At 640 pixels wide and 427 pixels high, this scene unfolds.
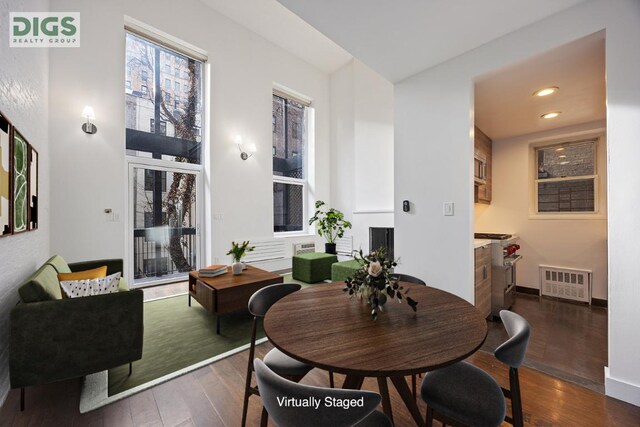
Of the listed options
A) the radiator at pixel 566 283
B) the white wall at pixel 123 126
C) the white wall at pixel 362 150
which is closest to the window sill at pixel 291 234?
the white wall at pixel 123 126

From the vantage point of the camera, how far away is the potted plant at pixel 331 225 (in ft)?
18.1

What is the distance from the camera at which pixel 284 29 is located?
4.95 m

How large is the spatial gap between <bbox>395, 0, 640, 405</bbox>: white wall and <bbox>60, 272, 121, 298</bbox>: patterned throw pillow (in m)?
2.61

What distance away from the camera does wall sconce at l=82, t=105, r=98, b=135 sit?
3270 millimetres

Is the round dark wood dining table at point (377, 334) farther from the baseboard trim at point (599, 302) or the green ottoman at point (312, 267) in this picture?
the baseboard trim at point (599, 302)

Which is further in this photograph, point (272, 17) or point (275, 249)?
point (275, 249)

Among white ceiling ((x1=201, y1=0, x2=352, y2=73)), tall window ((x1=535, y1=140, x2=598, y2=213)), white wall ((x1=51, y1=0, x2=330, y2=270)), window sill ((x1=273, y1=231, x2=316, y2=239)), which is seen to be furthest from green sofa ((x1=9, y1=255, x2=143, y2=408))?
tall window ((x1=535, y1=140, x2=598, y2=213))

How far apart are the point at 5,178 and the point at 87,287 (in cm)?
88

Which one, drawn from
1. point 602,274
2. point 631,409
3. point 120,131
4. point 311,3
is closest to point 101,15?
point 120,131

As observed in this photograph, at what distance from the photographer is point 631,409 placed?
5.13 feet

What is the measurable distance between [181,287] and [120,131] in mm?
2443

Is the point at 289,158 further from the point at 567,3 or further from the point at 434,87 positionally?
the point at 567,3

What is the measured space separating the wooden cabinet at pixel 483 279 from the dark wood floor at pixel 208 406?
759 millimetres

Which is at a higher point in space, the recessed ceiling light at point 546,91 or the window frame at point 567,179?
the recessed ceiling light at point 546,91
